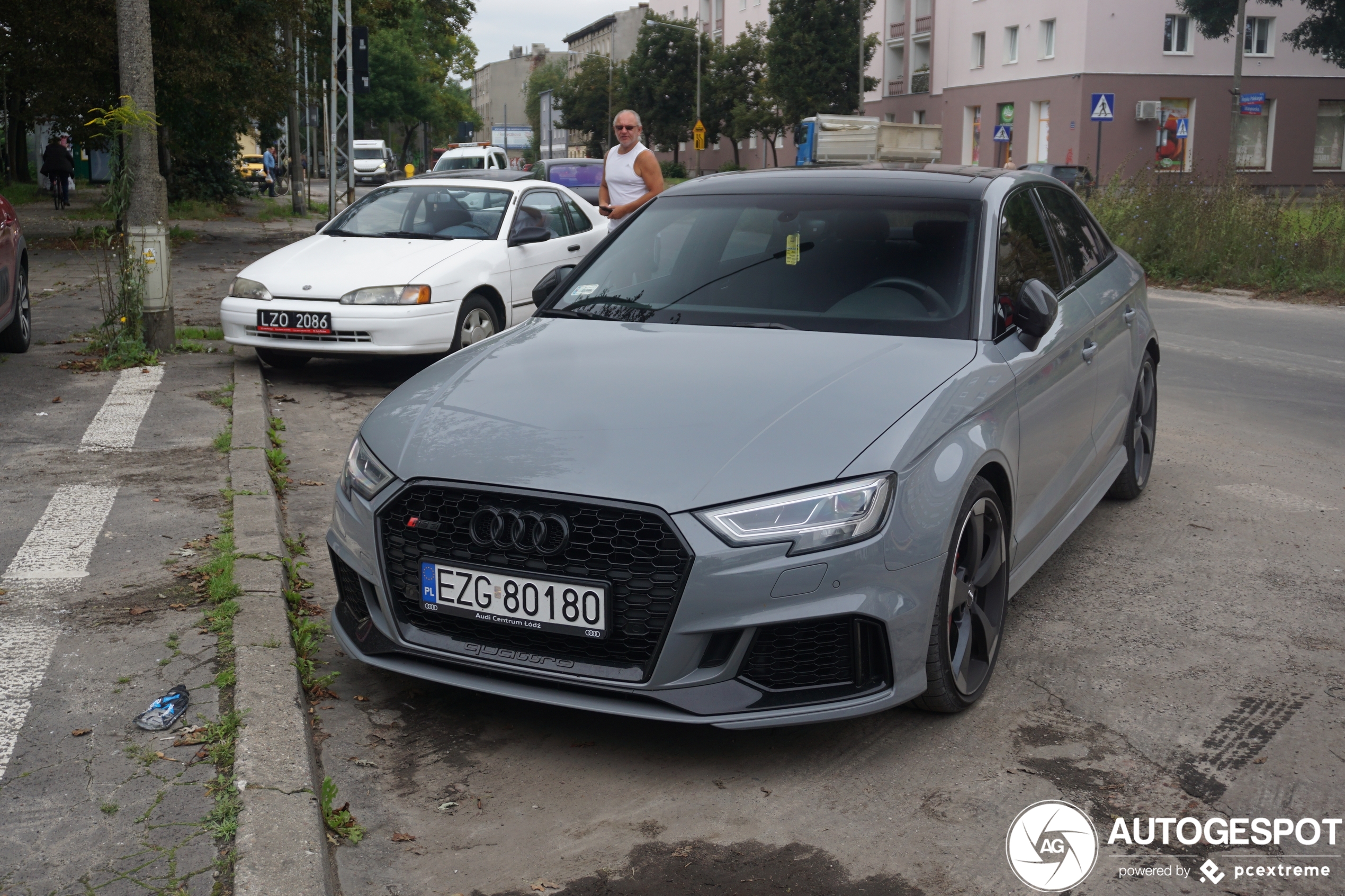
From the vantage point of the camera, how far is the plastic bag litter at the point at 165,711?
3617 millimetres

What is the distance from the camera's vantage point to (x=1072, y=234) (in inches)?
218

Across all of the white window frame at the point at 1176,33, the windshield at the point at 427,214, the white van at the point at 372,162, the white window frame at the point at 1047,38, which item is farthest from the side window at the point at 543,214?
the white van at the point at 372,162

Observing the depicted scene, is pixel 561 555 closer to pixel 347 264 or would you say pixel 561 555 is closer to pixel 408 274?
pixel 408 274

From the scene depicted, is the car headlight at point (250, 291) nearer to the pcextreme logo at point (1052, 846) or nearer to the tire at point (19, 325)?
the tire at point (19, 325)

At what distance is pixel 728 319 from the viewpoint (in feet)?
14.6

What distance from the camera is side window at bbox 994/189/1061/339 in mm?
4395

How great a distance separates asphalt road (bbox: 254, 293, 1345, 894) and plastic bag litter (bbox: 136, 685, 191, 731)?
400 mm

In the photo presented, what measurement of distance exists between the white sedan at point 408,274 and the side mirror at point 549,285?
3.87 metres

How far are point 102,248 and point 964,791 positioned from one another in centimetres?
862

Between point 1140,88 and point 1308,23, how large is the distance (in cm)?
590

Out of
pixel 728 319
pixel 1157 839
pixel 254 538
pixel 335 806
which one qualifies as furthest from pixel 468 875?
pixel 254 538

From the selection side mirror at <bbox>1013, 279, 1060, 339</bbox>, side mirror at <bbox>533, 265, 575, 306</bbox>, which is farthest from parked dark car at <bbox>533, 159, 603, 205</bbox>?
side mirror at <bbox>1013, 279, 1060, 339</bbox>

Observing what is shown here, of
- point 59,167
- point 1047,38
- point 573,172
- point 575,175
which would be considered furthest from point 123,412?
point 1047,38

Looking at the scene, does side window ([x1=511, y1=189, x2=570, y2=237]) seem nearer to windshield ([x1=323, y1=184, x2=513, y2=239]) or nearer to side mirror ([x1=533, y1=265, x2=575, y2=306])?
windshield ([x1=323, y1=184, x2=513, y2=239])
